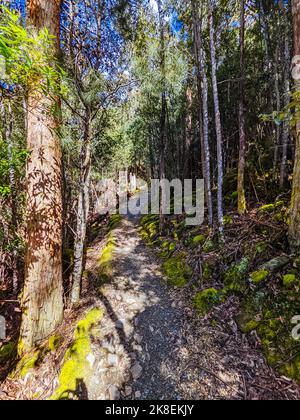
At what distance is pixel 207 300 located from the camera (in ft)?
11.4

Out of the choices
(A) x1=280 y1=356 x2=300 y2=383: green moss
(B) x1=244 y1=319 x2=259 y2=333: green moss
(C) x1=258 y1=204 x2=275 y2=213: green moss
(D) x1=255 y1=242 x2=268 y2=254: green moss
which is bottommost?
(A) x1=280 y1=356 x2=300 y2=383: green moss

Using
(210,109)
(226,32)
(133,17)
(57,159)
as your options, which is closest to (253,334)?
(57,159)

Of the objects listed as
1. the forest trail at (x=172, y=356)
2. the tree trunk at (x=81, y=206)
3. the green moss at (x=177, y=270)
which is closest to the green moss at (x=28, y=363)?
the tree trunk at (x=81, y=206)

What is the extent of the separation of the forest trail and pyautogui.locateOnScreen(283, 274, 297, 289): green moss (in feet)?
3.18

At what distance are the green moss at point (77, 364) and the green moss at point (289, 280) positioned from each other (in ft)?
9.91

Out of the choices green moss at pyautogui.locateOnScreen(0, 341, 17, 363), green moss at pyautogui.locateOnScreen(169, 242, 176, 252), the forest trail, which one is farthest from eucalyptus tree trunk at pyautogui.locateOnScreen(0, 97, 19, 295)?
green moss at pyautogui.locateOnScreen(169, 242, 176, 252)

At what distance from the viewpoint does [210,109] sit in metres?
9.55

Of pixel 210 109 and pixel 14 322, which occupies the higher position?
pixel 210 109

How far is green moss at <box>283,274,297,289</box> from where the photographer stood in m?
2.90

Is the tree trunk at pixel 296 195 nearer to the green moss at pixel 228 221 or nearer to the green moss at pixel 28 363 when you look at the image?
the green moss at pixel 228 221

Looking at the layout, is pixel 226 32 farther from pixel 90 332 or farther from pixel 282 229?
pixel 90 332

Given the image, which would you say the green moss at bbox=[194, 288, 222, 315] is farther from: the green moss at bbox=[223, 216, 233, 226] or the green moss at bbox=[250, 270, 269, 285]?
the green moss at bbox=[223, 216, 233, 226]

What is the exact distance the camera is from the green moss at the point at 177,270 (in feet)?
13.9

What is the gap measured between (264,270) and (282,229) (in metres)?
0.91
